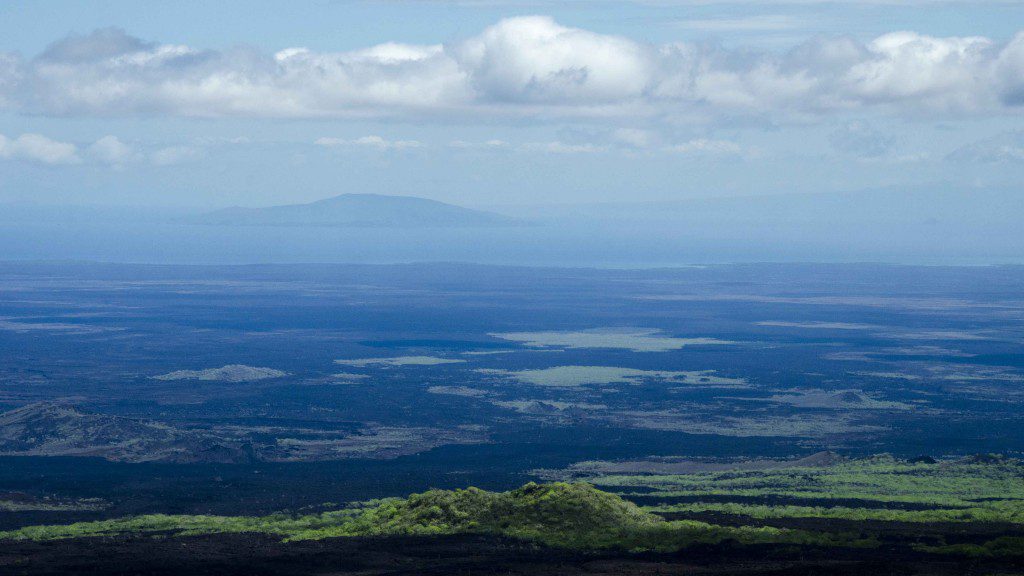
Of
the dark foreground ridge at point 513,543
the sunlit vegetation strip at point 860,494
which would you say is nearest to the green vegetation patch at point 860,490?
the sunlit vegetation strip at point 860,494

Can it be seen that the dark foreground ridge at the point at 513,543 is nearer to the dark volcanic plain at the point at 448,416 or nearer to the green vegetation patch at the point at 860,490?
the dark volcanic plain at the point at 448,416

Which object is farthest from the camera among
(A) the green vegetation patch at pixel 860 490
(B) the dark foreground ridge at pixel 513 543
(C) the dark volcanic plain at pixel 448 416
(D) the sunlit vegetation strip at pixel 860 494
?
(A) the green vegetation patch at pixel 860 490

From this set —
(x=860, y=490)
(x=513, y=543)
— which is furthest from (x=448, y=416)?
(x=513, y=543)

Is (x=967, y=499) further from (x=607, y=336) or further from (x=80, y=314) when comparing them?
(x=80, y=314)

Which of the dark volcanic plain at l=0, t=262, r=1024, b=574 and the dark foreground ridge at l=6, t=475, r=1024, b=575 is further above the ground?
the dark foreground ridge at l=6, t=475, r=1024, b=575

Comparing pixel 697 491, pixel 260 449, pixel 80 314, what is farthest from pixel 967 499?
pixel 80 314

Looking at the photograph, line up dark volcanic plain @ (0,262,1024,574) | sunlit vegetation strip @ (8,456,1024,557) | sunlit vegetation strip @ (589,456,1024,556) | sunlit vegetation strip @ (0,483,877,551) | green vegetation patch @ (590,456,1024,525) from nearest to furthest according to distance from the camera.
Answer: dark volcanic plain @ (0,262,1024,574), sunlit vegetation strip @ (8,456,1024,557), sunlit vegetation strip @ (0,483,877,551), sunlit vegetation strip @ (589,456,1024,556), green vegetation patch @ (590,456,1024,525)

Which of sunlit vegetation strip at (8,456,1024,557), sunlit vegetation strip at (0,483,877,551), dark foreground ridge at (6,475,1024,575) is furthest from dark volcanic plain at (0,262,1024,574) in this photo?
sunlit vegetation strip at (0,483,877,551)

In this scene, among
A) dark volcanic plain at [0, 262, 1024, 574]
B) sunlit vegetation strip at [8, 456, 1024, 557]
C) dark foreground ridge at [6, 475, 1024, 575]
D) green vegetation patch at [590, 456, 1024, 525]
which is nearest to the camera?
dark foreground ridge at [6, 475, 1024, 575]

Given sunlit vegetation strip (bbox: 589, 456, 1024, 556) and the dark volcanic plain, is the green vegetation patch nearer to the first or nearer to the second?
sunlit vegetation strip (bbox: 589, 456, 1024, 556)
